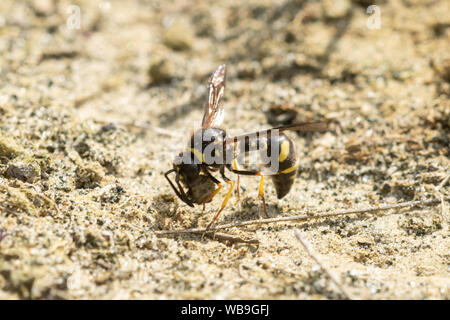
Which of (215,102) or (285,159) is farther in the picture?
(215,102)

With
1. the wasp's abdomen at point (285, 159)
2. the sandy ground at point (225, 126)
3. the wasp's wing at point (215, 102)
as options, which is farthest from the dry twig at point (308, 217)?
the wasp's wing at point (215, 102)

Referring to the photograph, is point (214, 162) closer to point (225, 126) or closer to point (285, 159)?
point (285, 159)

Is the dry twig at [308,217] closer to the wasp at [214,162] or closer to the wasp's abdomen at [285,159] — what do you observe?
the wasp at [214,162]

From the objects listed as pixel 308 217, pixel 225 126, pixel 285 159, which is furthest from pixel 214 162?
pixel 225 126

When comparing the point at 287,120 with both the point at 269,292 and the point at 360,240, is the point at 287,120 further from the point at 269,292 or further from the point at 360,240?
the point at 269,292

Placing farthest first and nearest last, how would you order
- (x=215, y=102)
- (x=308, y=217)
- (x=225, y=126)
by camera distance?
(x=225, y=126)
(x=215, y=102)
(x=308, y=217)

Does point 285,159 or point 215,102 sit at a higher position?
point 215,102

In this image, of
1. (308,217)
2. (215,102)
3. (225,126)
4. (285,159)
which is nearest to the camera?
(308,217)

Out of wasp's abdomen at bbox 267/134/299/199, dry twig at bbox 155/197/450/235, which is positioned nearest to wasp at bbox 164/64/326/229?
wasp's abdomen at bbox 267/134/299/199
